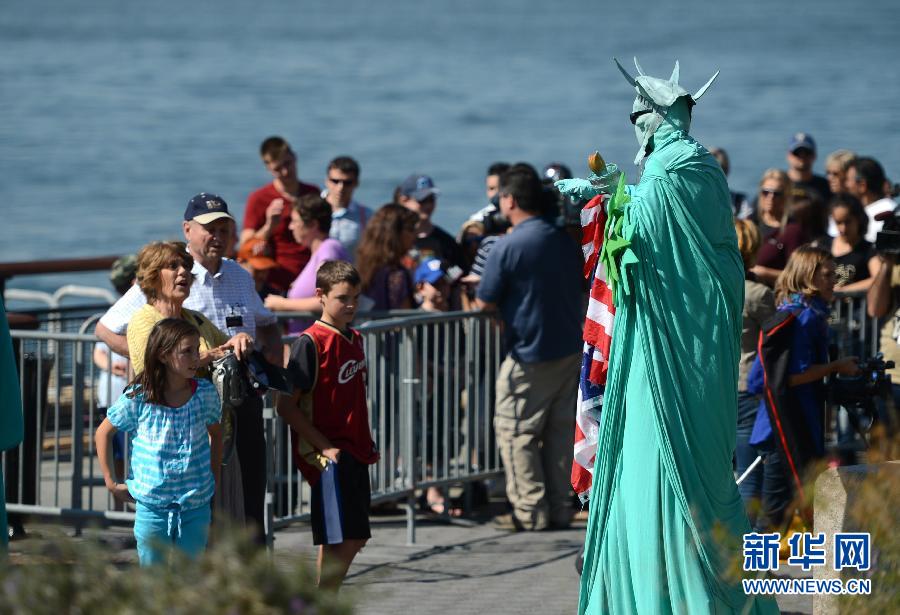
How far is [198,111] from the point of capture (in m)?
60.5

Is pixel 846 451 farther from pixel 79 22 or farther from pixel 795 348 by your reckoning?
pixel 79 22

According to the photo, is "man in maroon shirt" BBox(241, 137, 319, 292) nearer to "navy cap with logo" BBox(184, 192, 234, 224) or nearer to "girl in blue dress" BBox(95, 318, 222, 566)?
"navy cap with logo" BBox(184, 192, 234, 224)

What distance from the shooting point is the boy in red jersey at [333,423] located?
23.4 ft

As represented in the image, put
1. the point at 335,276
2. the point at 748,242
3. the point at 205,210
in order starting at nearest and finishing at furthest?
the point at 335,276
the point at 205,210
the point at 748,242

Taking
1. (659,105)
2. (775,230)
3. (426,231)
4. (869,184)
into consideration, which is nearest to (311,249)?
(426,231)

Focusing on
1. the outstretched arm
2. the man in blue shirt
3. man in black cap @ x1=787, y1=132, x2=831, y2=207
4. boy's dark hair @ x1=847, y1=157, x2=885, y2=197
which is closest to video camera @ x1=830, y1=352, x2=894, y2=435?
the man in blue shirt

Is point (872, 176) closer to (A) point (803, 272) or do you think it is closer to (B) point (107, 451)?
(A) point (803, 272)

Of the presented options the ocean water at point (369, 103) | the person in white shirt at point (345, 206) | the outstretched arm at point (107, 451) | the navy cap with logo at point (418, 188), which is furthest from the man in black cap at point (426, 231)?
the ocean water at point (369, 103)

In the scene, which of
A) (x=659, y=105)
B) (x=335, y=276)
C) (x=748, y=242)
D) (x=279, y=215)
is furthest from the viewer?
(x=279, y=215)

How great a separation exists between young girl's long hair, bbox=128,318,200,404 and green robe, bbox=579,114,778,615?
178 cm

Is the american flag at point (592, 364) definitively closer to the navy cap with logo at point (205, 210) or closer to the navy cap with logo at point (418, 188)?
the navy cap with logo at point (205, 210)

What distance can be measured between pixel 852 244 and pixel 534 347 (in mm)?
2724

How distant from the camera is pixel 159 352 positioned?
6.41 metres

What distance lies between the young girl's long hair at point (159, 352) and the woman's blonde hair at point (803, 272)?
3193mm
